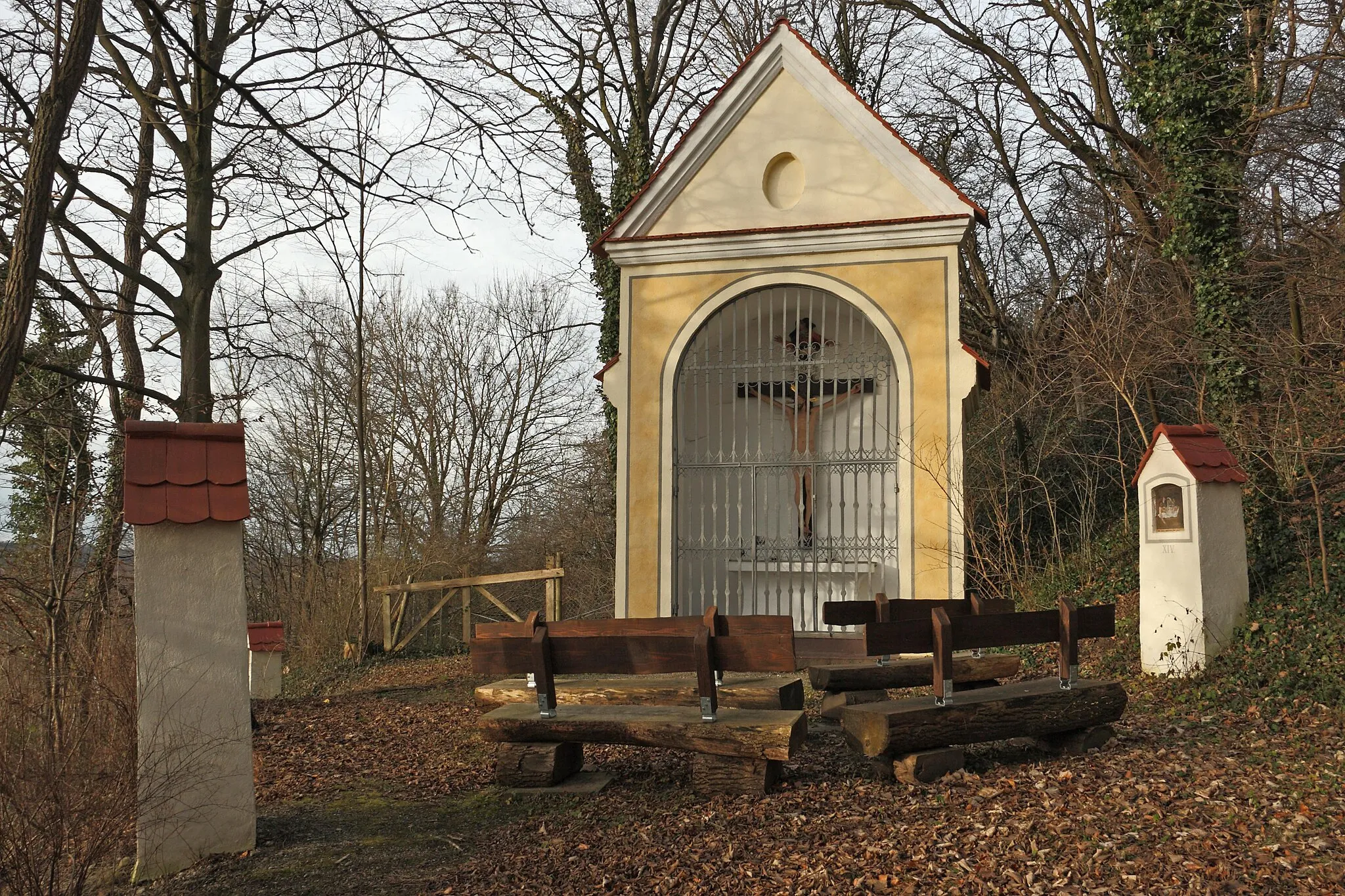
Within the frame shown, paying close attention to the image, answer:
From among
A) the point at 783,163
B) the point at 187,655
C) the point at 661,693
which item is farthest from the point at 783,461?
the point at 187,655

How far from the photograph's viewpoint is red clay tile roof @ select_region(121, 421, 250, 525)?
475cm

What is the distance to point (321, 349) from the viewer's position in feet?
74.9

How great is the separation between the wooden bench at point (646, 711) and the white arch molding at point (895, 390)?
14.3 feet

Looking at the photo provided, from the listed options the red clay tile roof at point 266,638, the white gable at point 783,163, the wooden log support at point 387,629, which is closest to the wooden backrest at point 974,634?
the white gable at point 783,163

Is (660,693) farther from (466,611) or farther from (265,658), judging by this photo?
(466,611)

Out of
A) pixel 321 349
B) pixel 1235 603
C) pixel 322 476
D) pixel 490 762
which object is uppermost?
pixel 321 349

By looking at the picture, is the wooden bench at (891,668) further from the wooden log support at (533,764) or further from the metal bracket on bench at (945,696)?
the wooden log support at (533,764)

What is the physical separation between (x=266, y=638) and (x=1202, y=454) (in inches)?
374

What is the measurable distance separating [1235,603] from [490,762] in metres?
5.76

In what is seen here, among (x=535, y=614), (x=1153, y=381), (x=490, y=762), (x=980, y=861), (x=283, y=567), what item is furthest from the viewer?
(x=283, y=567)

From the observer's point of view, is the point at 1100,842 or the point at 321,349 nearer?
the point at 1100,842

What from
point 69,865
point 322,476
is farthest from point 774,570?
point 322,476

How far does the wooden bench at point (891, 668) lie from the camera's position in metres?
6.74

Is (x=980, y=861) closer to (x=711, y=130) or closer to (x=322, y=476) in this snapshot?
(x=711, y=130)
